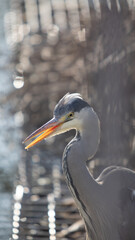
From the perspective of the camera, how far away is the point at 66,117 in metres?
2.02

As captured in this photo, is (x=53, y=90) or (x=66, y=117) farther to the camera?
(x=53, y=90)

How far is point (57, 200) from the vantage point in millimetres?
2949

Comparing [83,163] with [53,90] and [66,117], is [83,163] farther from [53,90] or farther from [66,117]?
[53,90]

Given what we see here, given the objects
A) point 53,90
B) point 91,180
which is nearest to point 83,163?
point 91,180

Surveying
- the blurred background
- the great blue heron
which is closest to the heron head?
the great blue heron

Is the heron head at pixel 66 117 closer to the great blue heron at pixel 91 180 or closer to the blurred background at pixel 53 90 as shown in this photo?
the great blue heron at pixel 91 180

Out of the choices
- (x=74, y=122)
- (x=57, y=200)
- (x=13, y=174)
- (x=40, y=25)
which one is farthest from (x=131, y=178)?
(x=40, y=25)

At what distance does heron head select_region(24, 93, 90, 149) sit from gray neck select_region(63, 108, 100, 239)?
0.03 m

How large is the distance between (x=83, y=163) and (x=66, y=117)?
A: 0.17 metres

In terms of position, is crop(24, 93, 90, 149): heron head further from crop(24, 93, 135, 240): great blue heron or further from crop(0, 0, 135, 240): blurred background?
crop(0, 0, 135, 240): blurred background

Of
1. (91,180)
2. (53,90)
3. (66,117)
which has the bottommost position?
(91,180)

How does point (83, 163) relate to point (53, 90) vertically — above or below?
below

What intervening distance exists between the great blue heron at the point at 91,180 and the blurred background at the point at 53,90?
0.29 feet

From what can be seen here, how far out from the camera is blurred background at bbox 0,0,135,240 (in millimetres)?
2184
